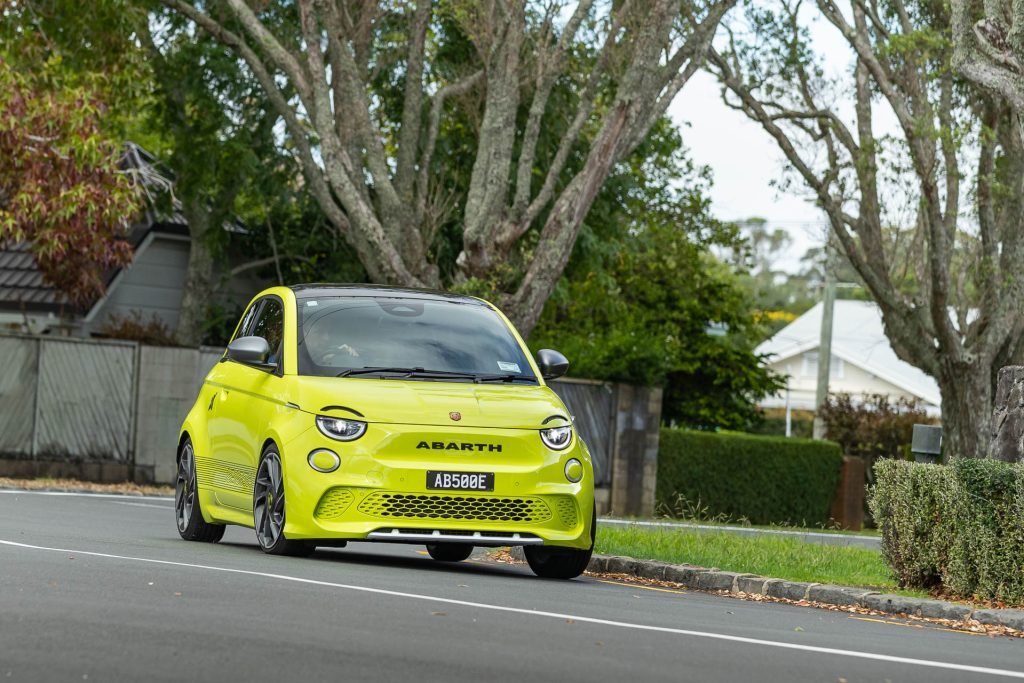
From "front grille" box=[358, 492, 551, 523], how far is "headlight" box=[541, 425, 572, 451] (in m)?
0.39

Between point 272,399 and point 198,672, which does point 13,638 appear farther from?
point 272,399

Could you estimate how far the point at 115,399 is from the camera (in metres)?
25.9

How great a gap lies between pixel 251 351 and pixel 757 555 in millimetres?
4917

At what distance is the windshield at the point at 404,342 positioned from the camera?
12258 mm

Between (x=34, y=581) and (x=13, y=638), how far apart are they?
219 centimetres

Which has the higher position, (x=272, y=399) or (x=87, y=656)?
(x=272, y=399)

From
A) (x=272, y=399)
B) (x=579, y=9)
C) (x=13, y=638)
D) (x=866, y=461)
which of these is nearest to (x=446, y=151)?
(x=579, y=9)

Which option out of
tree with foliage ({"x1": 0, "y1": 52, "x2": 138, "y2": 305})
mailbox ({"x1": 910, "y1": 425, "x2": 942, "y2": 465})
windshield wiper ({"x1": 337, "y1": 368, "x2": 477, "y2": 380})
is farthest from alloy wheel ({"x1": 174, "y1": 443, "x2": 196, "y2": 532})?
tree with foliage ({"x1": 0, "y1": 52, "x2": 138, "y2": 305})

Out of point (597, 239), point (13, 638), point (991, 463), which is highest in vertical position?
point (597, 239)

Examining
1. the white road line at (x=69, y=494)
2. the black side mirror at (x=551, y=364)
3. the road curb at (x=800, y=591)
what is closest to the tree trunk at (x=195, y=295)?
the white road line at (x=69, y=494)

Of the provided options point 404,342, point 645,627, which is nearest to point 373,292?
point 404,342

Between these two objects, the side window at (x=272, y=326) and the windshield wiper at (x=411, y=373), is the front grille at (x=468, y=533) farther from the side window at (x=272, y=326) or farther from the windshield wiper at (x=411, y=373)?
the side window at (x=272, y=326)

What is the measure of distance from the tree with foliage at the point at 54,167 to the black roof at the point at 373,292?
1125 cm

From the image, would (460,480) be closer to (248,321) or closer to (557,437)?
(557,437)
